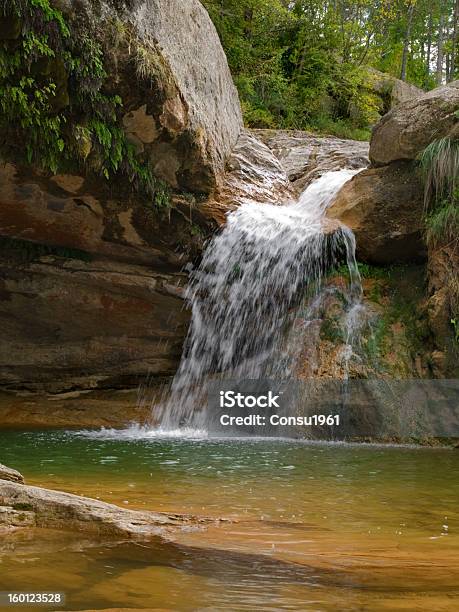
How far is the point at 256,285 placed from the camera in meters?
9.52

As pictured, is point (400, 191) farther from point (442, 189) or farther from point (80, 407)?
point (80, 407)

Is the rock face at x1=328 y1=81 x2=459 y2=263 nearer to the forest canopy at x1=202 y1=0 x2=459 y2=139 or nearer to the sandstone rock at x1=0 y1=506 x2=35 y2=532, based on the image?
the forest canopy at x1=202 y1=0 x2=459 y2=139

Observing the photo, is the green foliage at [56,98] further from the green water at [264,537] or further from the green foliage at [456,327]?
the green foliage at [456,327]

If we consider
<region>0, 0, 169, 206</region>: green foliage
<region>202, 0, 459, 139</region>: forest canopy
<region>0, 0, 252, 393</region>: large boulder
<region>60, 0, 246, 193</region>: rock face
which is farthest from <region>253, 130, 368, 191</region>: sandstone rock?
<region>0, 0, 169, 206</region>: green foliage

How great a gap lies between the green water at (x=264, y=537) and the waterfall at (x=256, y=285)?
3059 mm

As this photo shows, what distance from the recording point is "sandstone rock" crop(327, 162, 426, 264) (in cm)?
920

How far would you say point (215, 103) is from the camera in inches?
377

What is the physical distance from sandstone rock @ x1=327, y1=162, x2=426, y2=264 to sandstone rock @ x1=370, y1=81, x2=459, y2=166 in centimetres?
21

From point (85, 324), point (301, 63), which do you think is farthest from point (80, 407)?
point (301, 63)

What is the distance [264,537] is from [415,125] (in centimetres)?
743

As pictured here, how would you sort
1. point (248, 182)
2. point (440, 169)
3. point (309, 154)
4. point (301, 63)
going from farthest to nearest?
point (301, 63) < point (309, 154) < point (248, 182) < point (440, 169)

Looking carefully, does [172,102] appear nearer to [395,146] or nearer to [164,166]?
[164,166]

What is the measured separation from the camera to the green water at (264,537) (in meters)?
2.29

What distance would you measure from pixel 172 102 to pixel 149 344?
3.97m
